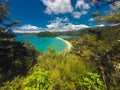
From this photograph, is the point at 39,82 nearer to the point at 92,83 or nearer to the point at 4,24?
the point at 92,83

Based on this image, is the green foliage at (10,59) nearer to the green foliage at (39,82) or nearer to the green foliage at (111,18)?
the green foliage at (111,18)

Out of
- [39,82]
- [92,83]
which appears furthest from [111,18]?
[39,82]

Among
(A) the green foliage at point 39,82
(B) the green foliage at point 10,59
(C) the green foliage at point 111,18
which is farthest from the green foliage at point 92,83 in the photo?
(B) the green foliage at point 10,59

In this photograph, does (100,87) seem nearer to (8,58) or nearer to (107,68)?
(107,68)

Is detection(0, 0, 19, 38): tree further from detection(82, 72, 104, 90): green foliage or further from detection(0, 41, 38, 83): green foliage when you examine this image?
detection(82, 72, 104, 90): green foliage

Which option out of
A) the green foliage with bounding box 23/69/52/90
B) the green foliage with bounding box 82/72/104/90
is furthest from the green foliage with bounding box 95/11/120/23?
the green foliage with bounding box 23/69/52/90

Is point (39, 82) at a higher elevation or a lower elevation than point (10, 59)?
higher

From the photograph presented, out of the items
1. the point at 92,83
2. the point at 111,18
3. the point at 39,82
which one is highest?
the point at 111,18

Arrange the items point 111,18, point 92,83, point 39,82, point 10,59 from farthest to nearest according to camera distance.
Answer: point 10,59, point 111,18, point 92,83, point 39,82

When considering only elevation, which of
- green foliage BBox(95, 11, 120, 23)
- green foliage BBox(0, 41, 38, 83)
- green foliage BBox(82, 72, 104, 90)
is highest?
green foliage BBox(95, 11, 120, 23)

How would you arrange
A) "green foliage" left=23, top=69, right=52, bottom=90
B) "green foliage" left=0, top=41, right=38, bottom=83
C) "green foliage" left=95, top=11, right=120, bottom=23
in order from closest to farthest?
"green foliage" left=23, top=69, right=52, bottom=90 < "green foliage" left=95, top=11, right=120, bottom=23 < "green foliage" left=0, top=41, right=38, bottom=83

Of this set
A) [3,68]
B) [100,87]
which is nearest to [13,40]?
[3,68]

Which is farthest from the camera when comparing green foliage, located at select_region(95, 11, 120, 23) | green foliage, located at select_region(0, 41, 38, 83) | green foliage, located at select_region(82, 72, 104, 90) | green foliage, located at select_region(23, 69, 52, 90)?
green foliage, located at select_region(0, 41, 38, 83)

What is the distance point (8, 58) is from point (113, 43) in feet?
41.5
